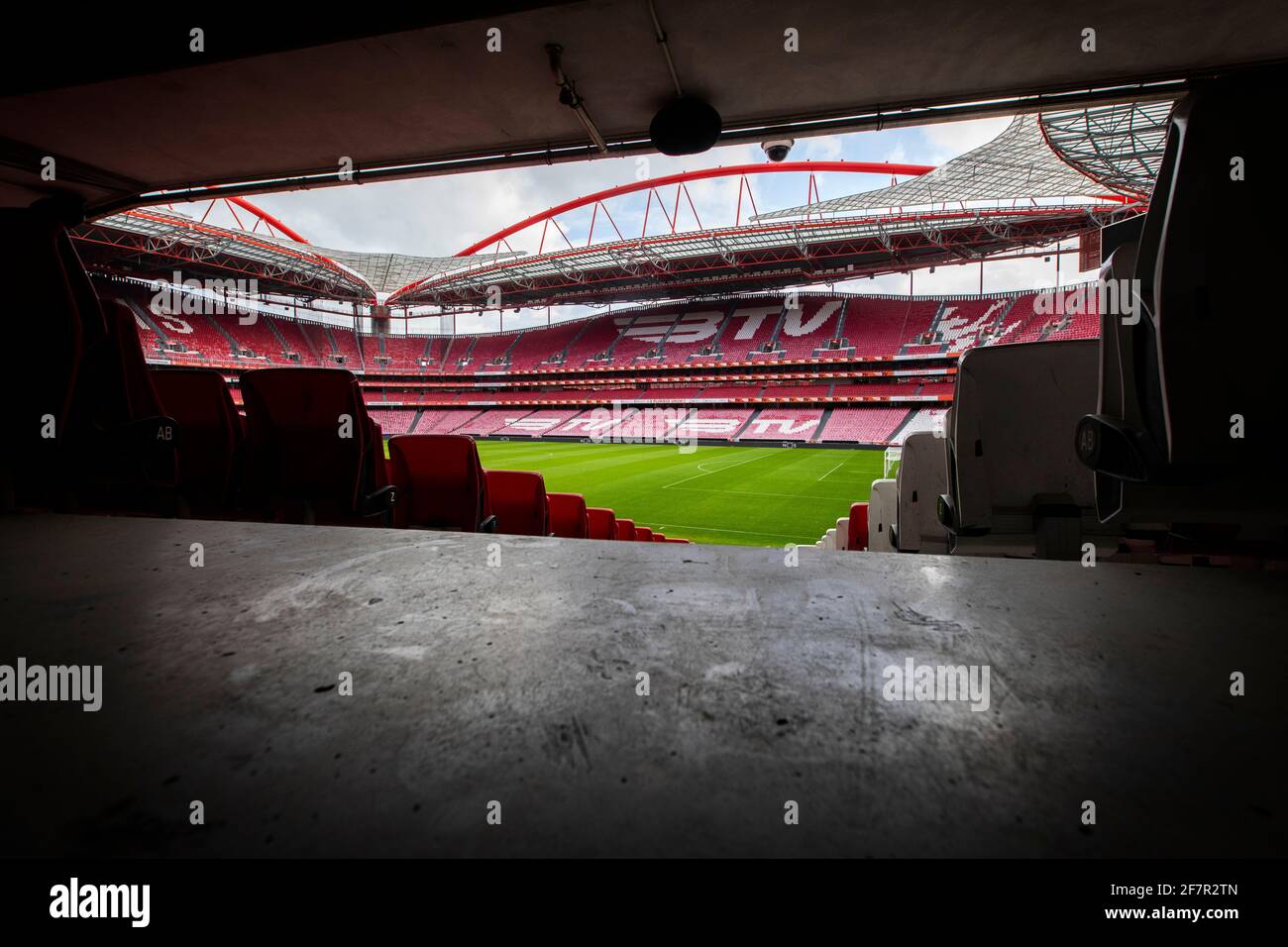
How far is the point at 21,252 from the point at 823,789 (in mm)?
3141

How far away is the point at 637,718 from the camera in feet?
2.62

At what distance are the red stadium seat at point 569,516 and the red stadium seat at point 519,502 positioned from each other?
1.95 feet

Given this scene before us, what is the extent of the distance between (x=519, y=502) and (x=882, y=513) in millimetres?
3374

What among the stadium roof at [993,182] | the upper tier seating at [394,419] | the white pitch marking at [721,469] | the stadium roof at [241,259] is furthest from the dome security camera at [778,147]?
the upper tier seating at [394,419]

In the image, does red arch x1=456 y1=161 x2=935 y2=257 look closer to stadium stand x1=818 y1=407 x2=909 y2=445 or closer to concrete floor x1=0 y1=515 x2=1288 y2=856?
stadium stand x1=818 y1=407 x2=909 y2=445

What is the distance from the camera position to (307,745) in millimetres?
718

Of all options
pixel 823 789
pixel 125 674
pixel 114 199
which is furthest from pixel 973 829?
pixel 114 199

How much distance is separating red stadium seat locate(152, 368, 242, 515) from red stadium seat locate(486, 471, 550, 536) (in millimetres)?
1824

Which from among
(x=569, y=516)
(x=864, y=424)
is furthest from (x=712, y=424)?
(x=569, y=516)

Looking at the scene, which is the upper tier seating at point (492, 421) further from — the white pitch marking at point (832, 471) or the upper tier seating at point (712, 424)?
the white pitch marking at point (832, 471)

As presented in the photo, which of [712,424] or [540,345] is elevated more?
[540,345]

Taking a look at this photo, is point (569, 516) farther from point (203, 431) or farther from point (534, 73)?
point (534, 73)

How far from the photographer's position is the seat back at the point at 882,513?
187 inches

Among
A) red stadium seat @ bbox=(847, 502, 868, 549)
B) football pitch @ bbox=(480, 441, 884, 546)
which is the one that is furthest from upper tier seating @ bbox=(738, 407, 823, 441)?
red stadium seat @ bbox=(847, 502, 868, 549)
